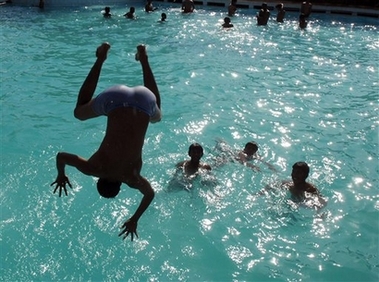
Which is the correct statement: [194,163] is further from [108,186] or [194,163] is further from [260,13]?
[260,13]

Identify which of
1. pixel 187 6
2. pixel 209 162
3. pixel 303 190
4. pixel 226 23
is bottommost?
pixel 209 162

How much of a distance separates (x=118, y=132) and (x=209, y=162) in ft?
12.4

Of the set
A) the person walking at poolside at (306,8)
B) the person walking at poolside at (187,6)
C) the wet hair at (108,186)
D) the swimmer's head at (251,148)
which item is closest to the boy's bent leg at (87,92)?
the wet hair at (108,186)

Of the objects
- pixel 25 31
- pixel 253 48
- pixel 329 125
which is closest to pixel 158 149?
pixel 329 125

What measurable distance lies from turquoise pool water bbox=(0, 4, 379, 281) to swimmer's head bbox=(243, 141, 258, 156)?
11.8 inches

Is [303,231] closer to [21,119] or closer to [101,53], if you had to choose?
[101,53]

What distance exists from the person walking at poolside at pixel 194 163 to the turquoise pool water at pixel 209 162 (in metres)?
0.26

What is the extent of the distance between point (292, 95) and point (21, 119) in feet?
21.1

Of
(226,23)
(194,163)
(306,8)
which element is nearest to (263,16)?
(226,23)

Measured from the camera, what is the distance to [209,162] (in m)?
7.60

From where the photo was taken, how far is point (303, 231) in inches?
238

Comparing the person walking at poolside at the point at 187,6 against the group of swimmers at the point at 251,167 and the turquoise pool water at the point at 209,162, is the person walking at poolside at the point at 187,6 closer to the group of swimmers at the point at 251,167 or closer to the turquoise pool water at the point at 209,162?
the turquoise pool water at the point at 209,162

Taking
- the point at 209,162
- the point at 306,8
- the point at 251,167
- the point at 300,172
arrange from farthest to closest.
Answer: the point at 306,8 < the point at 209,162 < the point at 251,167 < the point at 300,172

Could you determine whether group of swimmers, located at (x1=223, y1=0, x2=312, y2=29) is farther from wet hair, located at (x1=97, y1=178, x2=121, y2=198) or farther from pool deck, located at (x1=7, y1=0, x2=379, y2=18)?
wet hair, located at (x1=97, y1=178, x2=121, y2=198)
